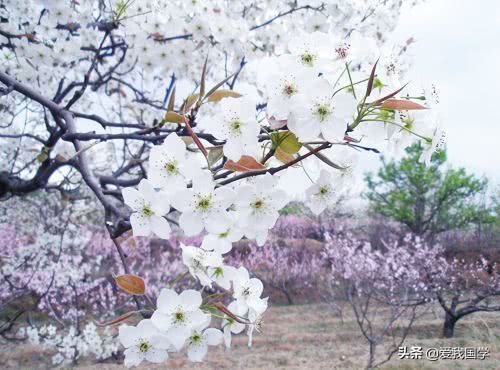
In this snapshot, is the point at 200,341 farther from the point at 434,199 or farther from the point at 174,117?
the point at 434,199

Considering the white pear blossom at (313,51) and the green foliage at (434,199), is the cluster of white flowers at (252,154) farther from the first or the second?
the green foliage at (434,199)

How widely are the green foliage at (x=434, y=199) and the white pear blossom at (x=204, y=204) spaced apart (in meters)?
11.4

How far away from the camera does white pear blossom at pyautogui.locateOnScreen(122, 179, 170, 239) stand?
0.76 m

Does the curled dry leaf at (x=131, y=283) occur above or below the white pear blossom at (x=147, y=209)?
below

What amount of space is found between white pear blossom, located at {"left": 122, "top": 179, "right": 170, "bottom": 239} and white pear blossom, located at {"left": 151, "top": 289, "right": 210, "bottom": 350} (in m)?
0.10

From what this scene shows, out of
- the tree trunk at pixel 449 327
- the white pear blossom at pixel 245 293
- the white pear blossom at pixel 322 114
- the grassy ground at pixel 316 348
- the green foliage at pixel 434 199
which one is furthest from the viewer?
the green foliage at pixel 434 199

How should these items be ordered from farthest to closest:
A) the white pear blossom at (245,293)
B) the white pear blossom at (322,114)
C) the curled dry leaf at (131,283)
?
the white pear blossom at (245,293) < the curled dry leaf at (131,283) < the white pear blossom at (322,114)

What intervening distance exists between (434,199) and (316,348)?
8.49 metres

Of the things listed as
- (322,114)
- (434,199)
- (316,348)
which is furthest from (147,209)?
(434,199)

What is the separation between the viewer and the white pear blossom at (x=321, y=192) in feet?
2.77

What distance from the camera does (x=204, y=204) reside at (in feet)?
2.28

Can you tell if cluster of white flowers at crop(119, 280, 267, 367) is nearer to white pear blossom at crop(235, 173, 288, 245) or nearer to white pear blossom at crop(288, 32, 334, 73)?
white pear blossom at crop(235, 173, 288, 245)

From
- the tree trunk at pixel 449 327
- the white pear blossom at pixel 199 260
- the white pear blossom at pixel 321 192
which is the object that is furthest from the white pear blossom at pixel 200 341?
the tree trunk at pixel 449 327

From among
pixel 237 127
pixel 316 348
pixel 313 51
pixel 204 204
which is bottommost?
pixel 316 348
